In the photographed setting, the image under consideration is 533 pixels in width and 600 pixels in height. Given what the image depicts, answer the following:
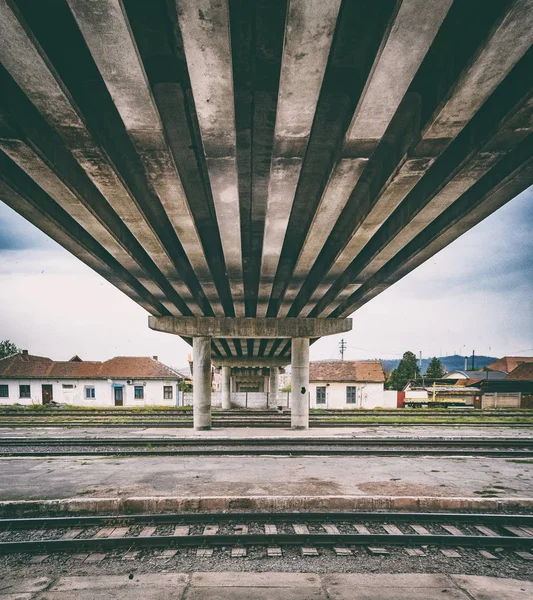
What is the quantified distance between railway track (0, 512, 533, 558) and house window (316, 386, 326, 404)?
3578 centimetres

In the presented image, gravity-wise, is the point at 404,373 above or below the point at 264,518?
below

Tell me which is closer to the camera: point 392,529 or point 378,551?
point 378,551

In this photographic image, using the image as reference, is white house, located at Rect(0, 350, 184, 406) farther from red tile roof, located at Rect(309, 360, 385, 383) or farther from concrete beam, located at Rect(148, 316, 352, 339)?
concrete beam, located at Rect(148, 316, 352, 339)

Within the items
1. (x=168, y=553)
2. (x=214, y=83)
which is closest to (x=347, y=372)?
(x=168, y=553)

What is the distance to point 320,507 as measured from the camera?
7262 mm

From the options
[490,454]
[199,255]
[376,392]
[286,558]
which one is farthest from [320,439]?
[376,392]

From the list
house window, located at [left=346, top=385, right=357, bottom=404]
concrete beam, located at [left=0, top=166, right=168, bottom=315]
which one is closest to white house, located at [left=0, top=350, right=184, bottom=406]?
house window, located at [left=346, top=385, right=357, bottom=404]

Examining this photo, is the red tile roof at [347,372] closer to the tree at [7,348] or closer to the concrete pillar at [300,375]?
the concrete pillar at [300,375]

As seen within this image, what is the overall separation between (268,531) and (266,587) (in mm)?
1534

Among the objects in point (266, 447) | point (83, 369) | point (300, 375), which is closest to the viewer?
point (266, 447)

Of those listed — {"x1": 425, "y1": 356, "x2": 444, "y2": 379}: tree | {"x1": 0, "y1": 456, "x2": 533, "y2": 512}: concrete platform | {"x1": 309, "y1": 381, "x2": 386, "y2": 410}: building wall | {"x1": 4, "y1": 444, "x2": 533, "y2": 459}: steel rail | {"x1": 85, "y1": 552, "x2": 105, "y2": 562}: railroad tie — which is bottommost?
{"x1": 425, "y1": 356, "x2": 444, "y2": 379}: tree

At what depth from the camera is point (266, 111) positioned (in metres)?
5.40

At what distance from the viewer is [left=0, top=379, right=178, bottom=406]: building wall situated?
39.4 m

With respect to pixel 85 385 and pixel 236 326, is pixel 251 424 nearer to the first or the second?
pixel 236 326
